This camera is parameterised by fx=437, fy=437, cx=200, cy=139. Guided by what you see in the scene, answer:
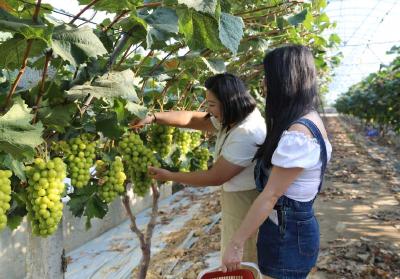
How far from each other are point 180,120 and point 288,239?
2.95 feet

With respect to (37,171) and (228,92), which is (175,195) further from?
(37,171)

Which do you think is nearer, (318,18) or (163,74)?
(163,74)

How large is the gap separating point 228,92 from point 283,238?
2.80 ft

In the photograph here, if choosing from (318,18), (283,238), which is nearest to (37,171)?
(283,238)

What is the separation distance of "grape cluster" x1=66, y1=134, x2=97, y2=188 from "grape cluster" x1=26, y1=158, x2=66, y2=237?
0.16 meters

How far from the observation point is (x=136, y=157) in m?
2.01

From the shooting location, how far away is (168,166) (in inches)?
103

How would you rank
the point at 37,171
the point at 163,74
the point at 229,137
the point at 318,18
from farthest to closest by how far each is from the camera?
the point at 318,18 → the point at 229,137 → the point at 163,74 → the point at 37,171

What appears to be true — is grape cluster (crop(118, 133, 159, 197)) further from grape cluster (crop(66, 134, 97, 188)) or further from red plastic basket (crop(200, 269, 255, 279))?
red plastic basket (crop(200, 269, 255, 279))

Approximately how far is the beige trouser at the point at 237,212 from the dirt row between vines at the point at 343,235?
70.9 inches

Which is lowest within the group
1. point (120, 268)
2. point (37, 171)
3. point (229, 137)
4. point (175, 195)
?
point (175, 195)

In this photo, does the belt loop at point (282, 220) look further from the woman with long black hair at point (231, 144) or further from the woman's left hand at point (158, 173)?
the woman's left hand at point (158, 173)

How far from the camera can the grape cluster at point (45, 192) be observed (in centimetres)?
140

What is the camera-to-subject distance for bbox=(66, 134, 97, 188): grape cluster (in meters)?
1.63
